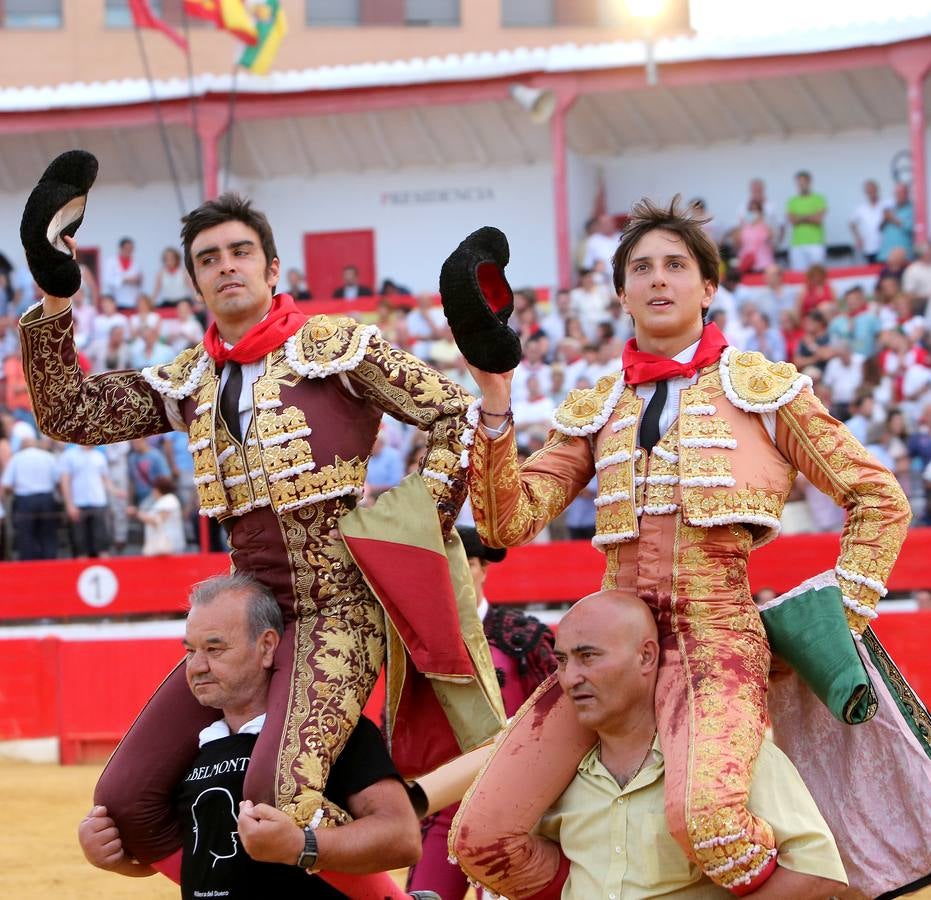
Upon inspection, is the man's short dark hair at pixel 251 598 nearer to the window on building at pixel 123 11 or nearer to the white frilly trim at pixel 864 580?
the white frilly trim at pixel 864 580

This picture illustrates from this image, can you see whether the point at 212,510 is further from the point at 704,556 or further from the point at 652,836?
the point at 652,836

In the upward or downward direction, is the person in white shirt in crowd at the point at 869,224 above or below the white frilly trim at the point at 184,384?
above

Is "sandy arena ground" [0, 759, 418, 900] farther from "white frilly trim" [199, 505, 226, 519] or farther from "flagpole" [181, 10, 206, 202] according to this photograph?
"flagpole" [181, 10, 206, 202]

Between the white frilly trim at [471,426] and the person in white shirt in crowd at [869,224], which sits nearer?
the white frilly trim at [471,426]

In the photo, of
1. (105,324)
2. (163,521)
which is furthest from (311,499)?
(105,324)

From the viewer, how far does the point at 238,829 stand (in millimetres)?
4016

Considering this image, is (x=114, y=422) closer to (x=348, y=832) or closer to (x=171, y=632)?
(x=348, y=832)

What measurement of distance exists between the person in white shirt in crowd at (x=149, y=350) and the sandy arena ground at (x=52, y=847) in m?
4.74

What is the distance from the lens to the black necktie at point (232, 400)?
172 inches

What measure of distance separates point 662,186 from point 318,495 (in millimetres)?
15285

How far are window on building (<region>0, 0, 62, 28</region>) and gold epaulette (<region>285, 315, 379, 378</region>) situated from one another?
2039cm

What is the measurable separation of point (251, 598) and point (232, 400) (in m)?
0.52

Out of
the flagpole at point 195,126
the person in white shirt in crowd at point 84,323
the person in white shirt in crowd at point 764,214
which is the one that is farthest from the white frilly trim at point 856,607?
the flagpole at point 195,126

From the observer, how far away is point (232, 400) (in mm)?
4410
